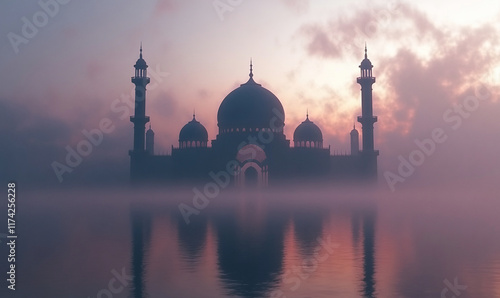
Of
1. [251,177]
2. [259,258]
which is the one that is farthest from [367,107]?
[259,258]

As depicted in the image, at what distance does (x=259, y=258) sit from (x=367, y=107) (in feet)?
142

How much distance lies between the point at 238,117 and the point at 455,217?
103 ft

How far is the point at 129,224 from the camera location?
79.8 feet

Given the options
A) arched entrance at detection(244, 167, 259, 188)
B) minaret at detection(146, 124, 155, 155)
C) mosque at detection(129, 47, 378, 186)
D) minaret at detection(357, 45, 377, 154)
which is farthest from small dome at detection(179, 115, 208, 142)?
minaret at detection(357, 45, 377, 154)

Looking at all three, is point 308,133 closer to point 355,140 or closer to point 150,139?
point 355,140

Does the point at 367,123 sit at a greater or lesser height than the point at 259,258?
greater

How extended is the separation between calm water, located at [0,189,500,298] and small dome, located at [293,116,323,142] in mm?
32516

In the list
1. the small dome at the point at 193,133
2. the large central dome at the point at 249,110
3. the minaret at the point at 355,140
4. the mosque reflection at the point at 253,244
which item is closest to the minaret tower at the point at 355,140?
the minaret at the point at 355,140

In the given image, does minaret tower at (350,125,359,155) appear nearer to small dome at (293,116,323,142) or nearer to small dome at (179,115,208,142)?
small dome at (293,116,323,142)

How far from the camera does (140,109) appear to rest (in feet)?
182

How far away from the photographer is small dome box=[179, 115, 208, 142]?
5800 cm

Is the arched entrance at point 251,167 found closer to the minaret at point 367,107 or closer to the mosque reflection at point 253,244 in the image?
the minaret at point 367,107

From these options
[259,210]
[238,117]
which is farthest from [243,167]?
[259,210]

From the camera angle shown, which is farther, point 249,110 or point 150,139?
point 150,139
